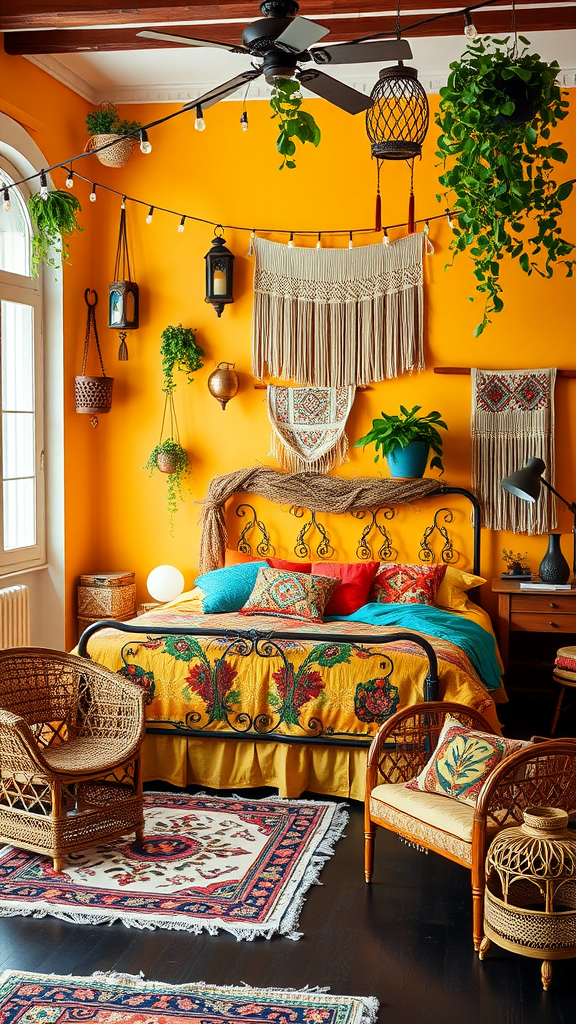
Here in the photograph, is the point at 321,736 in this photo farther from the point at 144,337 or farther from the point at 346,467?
the point at 144,337

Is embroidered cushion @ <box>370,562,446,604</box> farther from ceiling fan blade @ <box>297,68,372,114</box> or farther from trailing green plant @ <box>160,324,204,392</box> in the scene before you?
ceiling fan blade @ <box>297,68,372,114</box>

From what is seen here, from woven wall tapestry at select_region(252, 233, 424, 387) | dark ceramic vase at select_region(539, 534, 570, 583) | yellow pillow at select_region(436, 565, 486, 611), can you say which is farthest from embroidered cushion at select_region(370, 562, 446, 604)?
woven wall tapestry at select_region(252, 233, 424, 387)

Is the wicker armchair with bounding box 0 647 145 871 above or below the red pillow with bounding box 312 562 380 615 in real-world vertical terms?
below

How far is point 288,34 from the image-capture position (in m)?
3.02

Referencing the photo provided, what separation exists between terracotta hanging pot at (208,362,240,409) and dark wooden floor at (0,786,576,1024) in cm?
347

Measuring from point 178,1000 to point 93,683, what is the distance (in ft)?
5.29

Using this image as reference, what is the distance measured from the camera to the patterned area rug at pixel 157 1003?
280 cm

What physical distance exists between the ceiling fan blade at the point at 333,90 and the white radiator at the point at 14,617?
3269 millimetres

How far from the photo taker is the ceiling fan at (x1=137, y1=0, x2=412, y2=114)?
3.06 metres

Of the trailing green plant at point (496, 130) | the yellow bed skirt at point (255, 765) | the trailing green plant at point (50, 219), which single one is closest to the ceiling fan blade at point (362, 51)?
the trailing green plant at point (496, 130)

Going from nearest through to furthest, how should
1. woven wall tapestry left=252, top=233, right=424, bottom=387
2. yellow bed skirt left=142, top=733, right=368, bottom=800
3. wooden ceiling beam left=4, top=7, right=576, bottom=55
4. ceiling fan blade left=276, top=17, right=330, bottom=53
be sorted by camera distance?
ceiling fan blade left=276, top=17, right=330, bottom=53 → yellow bed skirt left=142, top=733, right=368, bottom=800 → wooden ceiling beam left=4, top=7, right=576, bottom=55 → woven wall tapestry left=252, top=233, right=424, bottom=387

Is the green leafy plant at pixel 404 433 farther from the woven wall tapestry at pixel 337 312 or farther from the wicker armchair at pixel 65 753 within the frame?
the wicker armchair at pixel 65 753

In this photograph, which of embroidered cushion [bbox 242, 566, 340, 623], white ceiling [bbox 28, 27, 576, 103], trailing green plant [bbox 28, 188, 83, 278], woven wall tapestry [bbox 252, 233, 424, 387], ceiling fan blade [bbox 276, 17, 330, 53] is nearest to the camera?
ceiling fan blade [bbox 276, 17, 330, 53]

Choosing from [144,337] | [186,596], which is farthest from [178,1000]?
[144,337]
